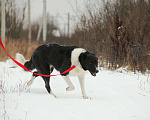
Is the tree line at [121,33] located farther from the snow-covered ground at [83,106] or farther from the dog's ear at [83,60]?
the dog's ear at [83,60]

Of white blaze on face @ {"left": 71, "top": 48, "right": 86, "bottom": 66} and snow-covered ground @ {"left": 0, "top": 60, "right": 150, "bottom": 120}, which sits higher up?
white blaze on face @ {"left": 71, "top": 48, "right": 86, "bottom": 66}

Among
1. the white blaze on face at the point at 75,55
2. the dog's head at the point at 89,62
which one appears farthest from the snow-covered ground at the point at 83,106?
the white blaze on face at the point at 75,55

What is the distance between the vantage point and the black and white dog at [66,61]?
331 centimetres

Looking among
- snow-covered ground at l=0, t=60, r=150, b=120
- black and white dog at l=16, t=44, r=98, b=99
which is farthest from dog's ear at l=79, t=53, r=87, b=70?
snow-covered ground at l=0, t=60, r=150, b=120

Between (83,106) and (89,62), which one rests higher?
(89,62)

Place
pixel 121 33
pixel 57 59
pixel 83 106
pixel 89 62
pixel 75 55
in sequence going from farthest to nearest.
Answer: pixel 121 33, pixel 57 59, pixel 75 55, pixel 89 62, pixel 83 106

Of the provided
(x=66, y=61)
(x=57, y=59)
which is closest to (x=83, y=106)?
(x=66, y=61)

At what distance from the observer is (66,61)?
3436 millimetres

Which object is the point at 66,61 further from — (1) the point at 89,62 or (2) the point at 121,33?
(2) the point at 121,33

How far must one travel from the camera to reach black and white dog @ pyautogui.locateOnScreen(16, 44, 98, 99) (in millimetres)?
3314

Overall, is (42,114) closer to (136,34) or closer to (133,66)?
(133,66)

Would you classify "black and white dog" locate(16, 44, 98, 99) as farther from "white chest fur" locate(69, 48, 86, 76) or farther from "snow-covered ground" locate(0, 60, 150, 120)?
"snow-covered ground" locate(0, 60, 150, 120)

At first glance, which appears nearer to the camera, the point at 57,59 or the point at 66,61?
the point at 66,61

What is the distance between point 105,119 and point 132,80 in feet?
9.34
